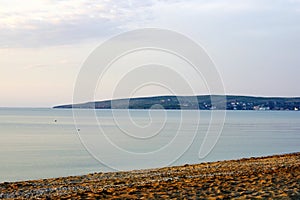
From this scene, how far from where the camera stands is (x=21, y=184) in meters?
15.9

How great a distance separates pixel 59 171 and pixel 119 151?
14.1 meters

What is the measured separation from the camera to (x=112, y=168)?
3225cm

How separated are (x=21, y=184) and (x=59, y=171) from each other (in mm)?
14987

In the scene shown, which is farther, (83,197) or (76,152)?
(76,152)

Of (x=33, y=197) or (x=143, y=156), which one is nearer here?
(x=33, y=197)

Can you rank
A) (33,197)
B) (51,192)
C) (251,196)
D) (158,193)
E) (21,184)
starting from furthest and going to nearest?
(21,184), (51,192), (33,197), (158,193), (251,196)

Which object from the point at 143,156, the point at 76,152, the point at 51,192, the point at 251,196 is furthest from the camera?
the point at 76,152

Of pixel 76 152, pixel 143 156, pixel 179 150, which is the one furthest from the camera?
pixel 179 150

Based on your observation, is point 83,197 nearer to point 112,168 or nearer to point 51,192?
point 51,192

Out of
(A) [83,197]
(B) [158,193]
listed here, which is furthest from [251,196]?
(A) [83,197]

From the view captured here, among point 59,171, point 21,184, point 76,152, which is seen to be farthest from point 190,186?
point 76,152

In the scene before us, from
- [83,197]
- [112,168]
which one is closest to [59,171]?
[112,168]

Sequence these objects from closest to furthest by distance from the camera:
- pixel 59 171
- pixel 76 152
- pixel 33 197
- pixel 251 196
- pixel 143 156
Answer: pixel 251 196, pixel 33 197, pixel 59 171, pixel 143 156, pixel 76 152

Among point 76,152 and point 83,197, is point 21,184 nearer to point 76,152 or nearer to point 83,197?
point 83,197
